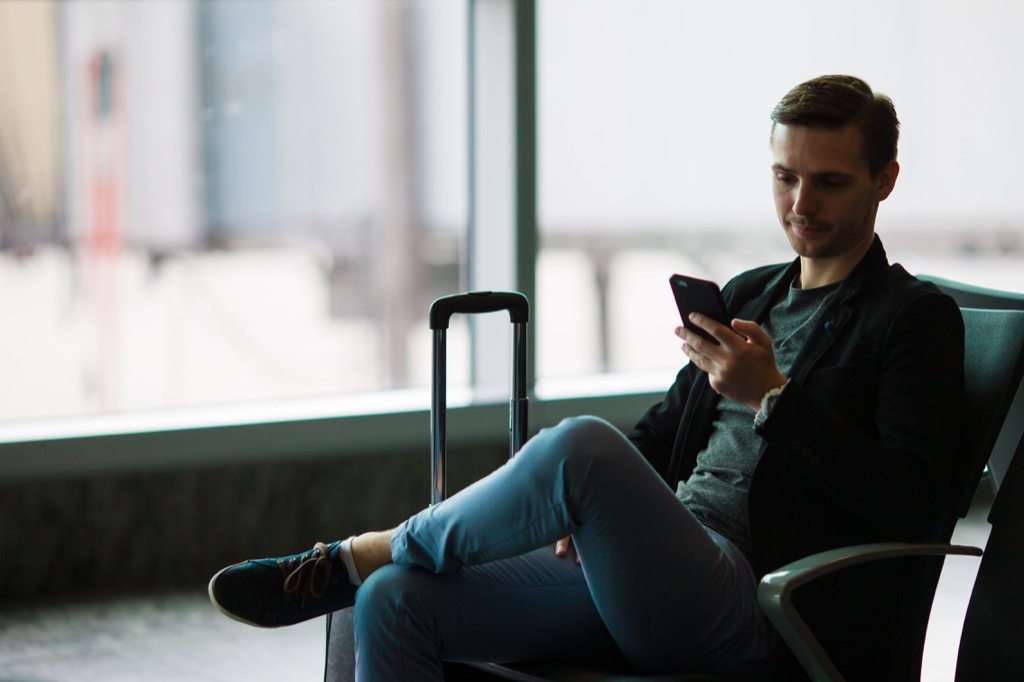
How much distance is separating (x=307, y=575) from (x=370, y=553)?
10 cm

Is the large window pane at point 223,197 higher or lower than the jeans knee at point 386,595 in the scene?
higher

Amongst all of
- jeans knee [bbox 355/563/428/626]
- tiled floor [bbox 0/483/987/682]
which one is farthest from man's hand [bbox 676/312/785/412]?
tiled floor [bbox 0/483/987/682]

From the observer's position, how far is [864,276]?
1.86 meters

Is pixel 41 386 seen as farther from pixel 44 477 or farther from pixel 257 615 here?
pixel 257 615

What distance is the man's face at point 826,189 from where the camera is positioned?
1817mm

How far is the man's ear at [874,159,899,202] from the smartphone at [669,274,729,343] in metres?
0.35

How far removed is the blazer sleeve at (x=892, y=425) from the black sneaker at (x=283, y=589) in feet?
2.23

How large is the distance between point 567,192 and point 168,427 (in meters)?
1.61

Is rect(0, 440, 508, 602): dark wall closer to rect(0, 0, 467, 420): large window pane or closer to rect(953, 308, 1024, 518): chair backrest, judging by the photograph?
rect(0, 0, 467, 420): large window pane

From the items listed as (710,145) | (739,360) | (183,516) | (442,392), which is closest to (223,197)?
(183,516)

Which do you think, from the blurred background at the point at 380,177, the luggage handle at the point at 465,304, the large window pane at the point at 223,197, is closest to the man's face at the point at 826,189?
the luggage handle at the point at 465,304

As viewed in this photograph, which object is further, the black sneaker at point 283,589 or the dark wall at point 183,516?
the dark wall at point 183,516

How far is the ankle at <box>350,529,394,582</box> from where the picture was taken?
1.79 metres

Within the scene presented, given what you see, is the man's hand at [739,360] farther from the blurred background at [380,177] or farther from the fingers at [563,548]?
the blurred background at [380,177]
